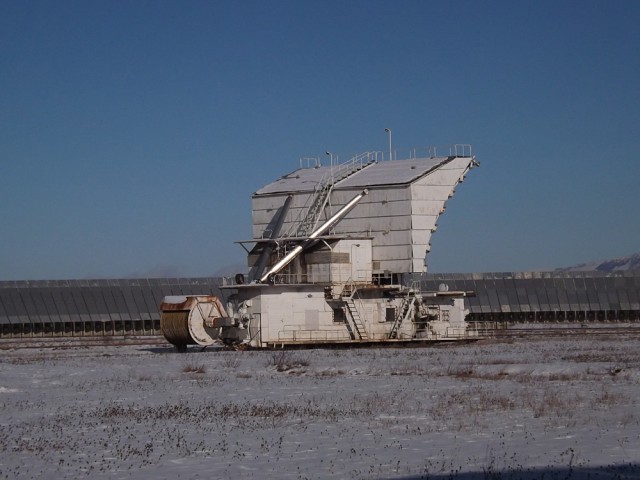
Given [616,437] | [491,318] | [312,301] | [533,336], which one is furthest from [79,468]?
[491,318]

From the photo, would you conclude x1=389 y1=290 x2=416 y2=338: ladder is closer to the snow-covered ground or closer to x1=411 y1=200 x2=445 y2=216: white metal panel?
x1=411 y1=200 x2=445 y2=216: white metal panel

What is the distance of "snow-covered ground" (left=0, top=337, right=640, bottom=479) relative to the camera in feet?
50.3

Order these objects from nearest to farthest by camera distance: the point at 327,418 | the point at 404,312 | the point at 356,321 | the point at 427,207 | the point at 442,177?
1. the point at 327,418
2. the point at 356,321
3. the point at 404,312
4. the point at 427,207
5. the point at 442,177

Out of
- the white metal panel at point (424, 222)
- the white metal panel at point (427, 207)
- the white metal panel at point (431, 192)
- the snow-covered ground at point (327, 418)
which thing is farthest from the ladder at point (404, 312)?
the snow-covered ground at point (327, 418)

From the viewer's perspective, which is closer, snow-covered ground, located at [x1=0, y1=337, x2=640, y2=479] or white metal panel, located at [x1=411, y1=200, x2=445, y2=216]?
snow-covered ground, located at [x1=0, y1=337, x2=640, y2=479]

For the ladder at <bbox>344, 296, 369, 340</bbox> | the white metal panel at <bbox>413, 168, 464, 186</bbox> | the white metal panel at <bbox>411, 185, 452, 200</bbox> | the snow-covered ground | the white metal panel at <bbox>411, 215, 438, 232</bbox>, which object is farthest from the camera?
the white metal panel at <bbox>413, 168, 464, 186</bbox>

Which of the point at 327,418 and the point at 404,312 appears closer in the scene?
the point at 327,418

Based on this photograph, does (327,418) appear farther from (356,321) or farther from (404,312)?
(404,312)

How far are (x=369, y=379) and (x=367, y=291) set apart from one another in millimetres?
17407

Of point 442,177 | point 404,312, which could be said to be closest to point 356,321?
point 404,312

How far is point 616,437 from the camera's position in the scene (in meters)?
16.9

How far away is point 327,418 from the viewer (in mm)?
20500

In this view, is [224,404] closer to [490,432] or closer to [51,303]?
[490,432]

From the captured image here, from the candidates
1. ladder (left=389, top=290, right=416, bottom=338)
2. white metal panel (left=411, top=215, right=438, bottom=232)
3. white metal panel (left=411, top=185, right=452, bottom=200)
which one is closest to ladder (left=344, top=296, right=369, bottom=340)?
ladder (left=389, top=290, right=416, bottom=338)
